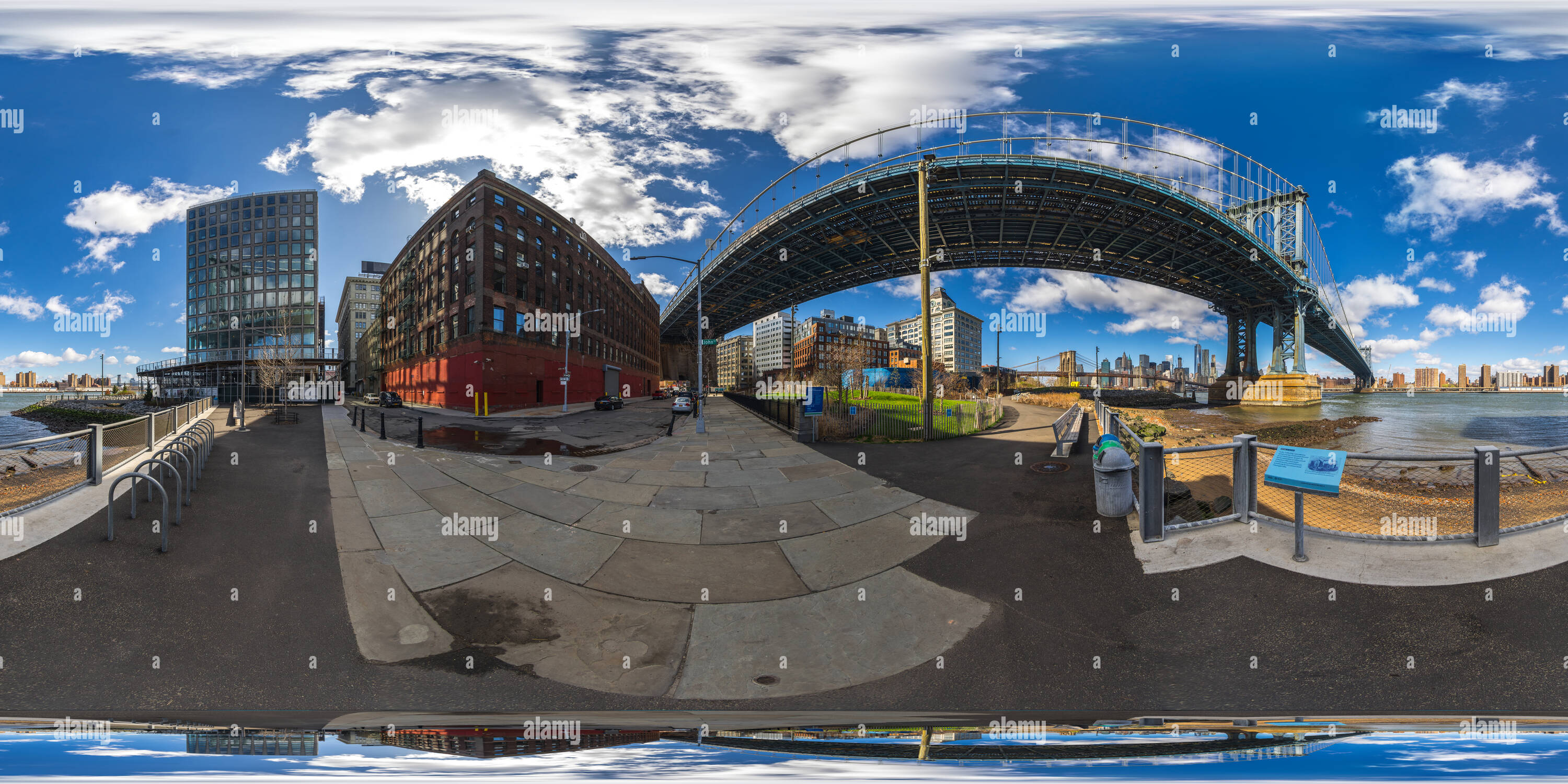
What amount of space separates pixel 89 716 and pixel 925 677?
16.9ft

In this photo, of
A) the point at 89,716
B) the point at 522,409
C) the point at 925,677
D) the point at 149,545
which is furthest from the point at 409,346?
the point at 925,677

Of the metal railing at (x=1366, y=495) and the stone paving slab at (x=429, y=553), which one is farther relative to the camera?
the stone paving slab at (x=429, y=553)

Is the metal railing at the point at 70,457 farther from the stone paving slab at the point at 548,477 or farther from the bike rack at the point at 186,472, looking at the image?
the stone paving slab at the point at 548,477

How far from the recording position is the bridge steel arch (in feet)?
107

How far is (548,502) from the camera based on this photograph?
7570 millimetres

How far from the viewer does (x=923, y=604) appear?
4539mm

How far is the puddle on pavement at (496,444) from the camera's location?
42.1 ft

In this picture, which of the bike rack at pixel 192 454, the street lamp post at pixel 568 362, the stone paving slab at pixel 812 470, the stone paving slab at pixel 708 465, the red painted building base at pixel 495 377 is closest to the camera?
the bike rack at pixel 192 454

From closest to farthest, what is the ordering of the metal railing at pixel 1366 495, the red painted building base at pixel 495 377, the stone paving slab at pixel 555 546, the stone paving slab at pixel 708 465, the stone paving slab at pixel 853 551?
the metal railing at pixel 1366 495
the stone paving slab at pixel 853 551
the stone paving slab at pixel 555 546
the stone paving slab at pixel 708 465
the red painted building base at pixel 495 377

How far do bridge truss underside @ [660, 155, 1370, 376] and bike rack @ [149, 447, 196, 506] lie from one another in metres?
17.2

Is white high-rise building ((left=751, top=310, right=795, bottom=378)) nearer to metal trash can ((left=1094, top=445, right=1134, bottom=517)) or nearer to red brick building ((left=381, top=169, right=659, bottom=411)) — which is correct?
red brick building ((left=381, top=169, right=659, bottom=411))

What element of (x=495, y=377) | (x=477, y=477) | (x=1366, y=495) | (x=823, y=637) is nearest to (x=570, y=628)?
(x=823, y=637)

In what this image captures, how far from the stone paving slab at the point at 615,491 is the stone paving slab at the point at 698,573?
72.2 inches

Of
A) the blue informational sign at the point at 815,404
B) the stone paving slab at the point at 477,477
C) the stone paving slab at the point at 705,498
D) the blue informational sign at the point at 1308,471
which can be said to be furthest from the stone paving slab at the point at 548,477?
the blue informational sign at the point at 1308,471
